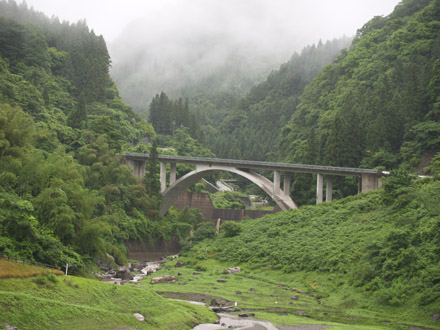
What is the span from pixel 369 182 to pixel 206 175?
19.7m

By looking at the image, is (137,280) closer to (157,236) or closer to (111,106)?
(157,236)

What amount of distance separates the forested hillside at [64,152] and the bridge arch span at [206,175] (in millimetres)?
5301

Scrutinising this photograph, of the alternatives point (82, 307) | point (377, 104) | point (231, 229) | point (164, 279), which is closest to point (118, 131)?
point (231, 229)

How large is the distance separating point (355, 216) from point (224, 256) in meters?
11.2

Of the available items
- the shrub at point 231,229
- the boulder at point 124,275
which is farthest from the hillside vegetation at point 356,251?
the boulder at point 124,275

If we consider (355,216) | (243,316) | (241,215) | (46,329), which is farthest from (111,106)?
(46,329)

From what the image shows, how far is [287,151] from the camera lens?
273 ft

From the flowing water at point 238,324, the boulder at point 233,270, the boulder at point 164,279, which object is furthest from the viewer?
the boulder at point 233,270

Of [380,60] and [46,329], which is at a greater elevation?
[380,60]

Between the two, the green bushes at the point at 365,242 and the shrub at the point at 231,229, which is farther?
the shrub at the point at 231,229

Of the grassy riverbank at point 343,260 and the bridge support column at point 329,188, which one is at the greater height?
the bridge support column at point 329,188

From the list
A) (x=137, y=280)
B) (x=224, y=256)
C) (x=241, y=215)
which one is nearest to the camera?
(x=137, y=280)

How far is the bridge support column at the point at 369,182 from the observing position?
53.4m

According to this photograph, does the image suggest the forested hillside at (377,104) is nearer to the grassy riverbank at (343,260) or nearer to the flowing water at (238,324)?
the grassy riverbank at (343,260)
